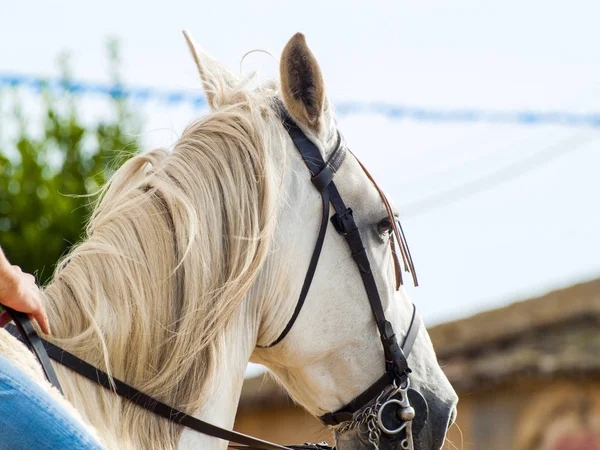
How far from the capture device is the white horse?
2.28m

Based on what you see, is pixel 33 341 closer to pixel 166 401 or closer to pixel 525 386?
pixel 166 401

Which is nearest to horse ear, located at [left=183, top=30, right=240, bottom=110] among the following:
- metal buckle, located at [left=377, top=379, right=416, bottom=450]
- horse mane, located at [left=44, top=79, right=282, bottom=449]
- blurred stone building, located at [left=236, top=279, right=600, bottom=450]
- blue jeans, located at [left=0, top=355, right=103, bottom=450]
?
horse mane, located at [left=44, top=79, right=282, bottom=449]

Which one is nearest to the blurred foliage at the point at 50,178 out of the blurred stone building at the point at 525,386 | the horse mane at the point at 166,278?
the blurred stone building at the point at 525,386

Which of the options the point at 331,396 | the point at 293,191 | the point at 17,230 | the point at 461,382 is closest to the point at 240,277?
the point at 293,191

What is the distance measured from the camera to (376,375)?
2.71 m

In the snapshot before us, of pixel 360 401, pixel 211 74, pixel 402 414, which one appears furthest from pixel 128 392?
pixel 211 74

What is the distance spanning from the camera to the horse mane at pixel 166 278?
7.41 ft

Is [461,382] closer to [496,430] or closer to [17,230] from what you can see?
[496,430]

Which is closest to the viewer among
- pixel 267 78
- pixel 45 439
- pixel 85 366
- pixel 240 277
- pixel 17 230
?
pixel 45 439

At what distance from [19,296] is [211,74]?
1.15 metres

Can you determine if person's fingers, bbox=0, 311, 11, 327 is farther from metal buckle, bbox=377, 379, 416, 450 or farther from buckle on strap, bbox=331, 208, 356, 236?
metal buckle, bbox=377, 379, 416, 450

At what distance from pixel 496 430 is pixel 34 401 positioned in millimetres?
8467

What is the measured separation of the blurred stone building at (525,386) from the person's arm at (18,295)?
276 inches

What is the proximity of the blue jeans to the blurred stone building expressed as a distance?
7.16 meters
